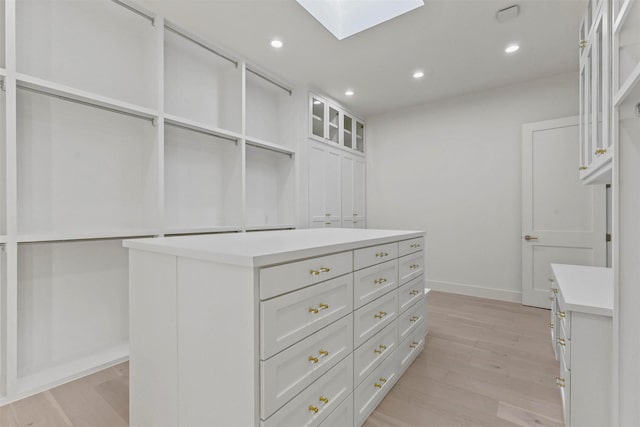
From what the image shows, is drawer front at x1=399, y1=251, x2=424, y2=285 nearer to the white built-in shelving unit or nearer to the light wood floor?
the light wood floor

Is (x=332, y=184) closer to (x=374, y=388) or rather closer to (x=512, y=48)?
(x=512, y=48)

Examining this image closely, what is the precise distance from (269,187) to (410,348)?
8.29 ft

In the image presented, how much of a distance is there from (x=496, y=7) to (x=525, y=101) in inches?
69.6

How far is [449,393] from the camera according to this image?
1802 mm

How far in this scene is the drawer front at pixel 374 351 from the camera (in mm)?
1474

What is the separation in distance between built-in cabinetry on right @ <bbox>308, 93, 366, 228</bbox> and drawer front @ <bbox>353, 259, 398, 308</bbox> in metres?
2.12

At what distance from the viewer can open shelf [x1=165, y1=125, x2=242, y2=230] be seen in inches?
110

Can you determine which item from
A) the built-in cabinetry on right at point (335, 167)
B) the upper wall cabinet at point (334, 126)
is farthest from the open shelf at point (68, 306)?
the upper wall cabinet at point (334, 126)

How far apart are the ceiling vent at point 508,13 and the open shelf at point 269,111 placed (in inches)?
90.3

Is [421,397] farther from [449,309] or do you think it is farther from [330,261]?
[449,309]

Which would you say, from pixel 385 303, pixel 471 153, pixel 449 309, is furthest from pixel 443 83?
pixel 385 303

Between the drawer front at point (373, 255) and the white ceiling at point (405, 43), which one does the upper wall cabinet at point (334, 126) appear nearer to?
the white ceiling at point (405, 43)

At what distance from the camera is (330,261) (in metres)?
1.30

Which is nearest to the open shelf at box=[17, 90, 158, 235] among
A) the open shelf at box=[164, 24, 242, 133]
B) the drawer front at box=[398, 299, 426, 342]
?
the open shelf at box=[164, 24, 242, 133]
